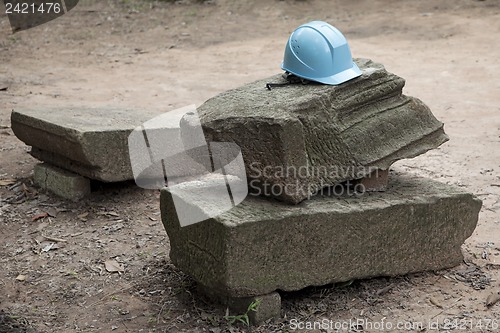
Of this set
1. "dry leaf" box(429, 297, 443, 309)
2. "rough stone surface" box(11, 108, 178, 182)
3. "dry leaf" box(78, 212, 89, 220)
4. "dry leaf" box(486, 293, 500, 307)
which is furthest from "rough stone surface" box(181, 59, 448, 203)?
"dry leaf" box(78, 212, 89, 220)

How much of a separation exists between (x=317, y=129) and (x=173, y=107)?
12.4ft

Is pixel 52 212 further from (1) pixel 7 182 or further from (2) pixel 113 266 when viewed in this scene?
(2) pixel 113 266

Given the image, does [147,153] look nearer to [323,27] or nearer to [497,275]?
[323,27]

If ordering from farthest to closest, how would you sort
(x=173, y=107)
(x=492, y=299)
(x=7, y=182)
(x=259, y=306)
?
(x=173, y=107) → (x=7, y=182) → (x=492, y=299) → (x=259, y=306)

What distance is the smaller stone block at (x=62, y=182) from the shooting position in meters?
5.42

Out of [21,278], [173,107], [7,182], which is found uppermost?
[173,107]

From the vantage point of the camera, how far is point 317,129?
385 cm

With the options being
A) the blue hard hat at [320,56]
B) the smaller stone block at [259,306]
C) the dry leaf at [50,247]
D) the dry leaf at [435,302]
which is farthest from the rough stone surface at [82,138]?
the dry leaf at [435,302]

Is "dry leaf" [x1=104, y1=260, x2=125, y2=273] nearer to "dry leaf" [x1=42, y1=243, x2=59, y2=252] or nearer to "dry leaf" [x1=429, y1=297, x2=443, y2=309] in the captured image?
"dry leaf" [x1=42, y1=243, x2=59, y2=252]

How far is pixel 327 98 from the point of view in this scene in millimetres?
3928

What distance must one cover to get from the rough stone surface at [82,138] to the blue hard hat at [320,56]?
5.16 ft

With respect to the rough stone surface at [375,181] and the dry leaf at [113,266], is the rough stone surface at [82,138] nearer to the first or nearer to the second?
the dry leaf at [113,266]

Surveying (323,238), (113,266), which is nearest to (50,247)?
(113,266)

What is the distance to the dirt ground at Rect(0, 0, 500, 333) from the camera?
4035mm
